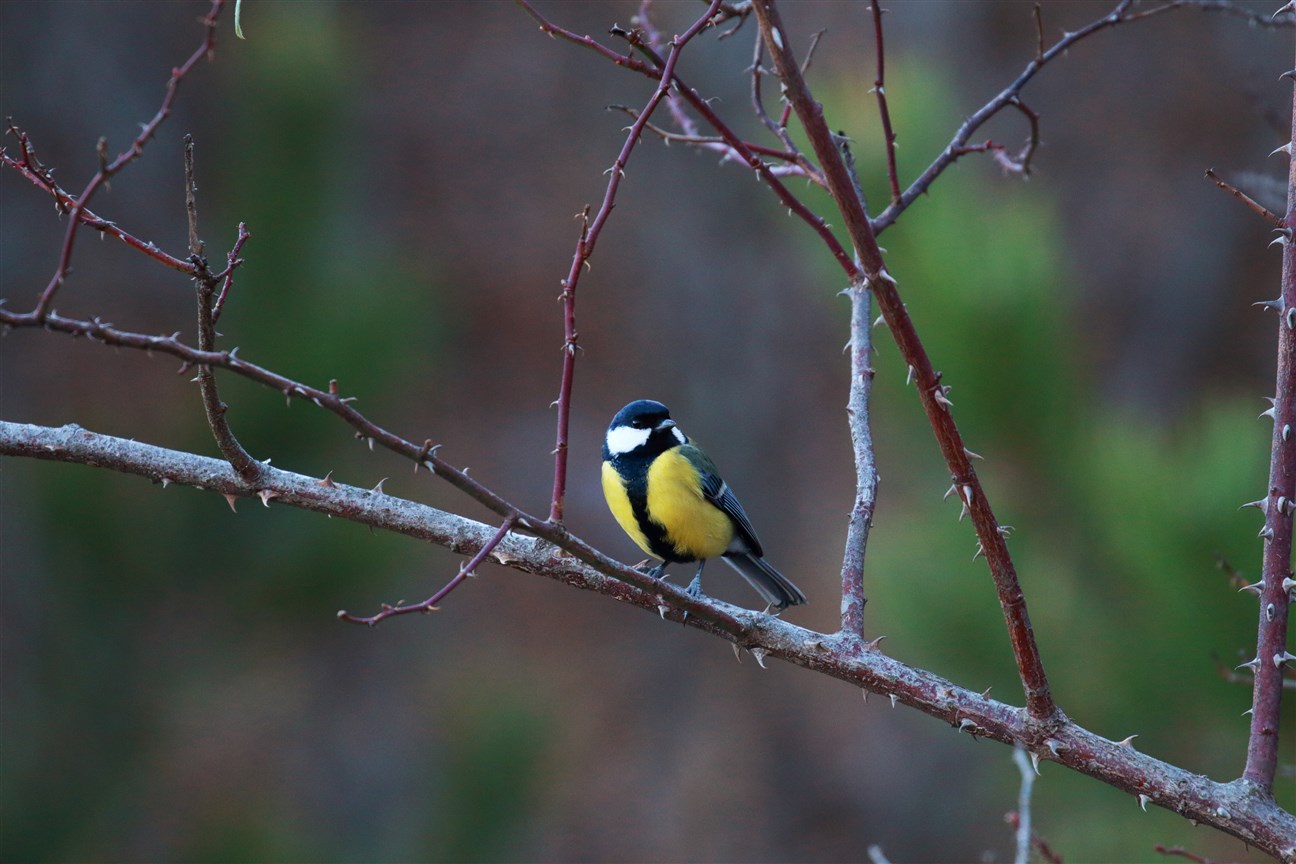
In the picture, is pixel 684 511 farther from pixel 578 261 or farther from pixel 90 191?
pixel 90 191

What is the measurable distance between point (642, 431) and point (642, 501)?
0.32 m

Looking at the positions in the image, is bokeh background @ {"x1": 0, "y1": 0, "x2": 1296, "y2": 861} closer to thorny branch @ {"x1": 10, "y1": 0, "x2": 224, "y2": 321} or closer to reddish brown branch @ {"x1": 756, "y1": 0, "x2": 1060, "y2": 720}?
reddish brown branch @ {"x1": 756, "y1": 0, "x2": 1060, "y2": 720}

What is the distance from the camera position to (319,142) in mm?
4934

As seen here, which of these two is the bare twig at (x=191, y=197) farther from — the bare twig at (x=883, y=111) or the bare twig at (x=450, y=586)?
the bare twig at (x=883, y=111)

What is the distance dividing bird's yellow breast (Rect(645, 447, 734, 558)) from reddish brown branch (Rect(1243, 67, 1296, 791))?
169 centimetres

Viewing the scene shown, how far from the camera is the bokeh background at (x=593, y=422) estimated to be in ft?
12.4

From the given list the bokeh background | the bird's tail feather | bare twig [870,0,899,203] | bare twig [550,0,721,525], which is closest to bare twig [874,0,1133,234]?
bare twig [870,0,899,203]

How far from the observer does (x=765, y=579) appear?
3.47 metres

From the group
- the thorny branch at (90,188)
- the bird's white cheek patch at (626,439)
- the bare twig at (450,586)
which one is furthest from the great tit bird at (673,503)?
the thorny branch at (90,188)

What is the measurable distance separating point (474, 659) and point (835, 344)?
403cm

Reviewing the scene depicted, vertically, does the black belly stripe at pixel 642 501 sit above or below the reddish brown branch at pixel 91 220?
above

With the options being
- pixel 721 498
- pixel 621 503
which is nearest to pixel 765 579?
pixel 721 498

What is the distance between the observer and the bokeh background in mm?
3787

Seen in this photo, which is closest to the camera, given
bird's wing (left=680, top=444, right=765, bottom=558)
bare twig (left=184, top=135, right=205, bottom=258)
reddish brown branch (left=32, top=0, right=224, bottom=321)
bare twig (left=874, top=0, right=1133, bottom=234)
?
reddish brown branch (left=32, top=0, right=224, bottom=321)
